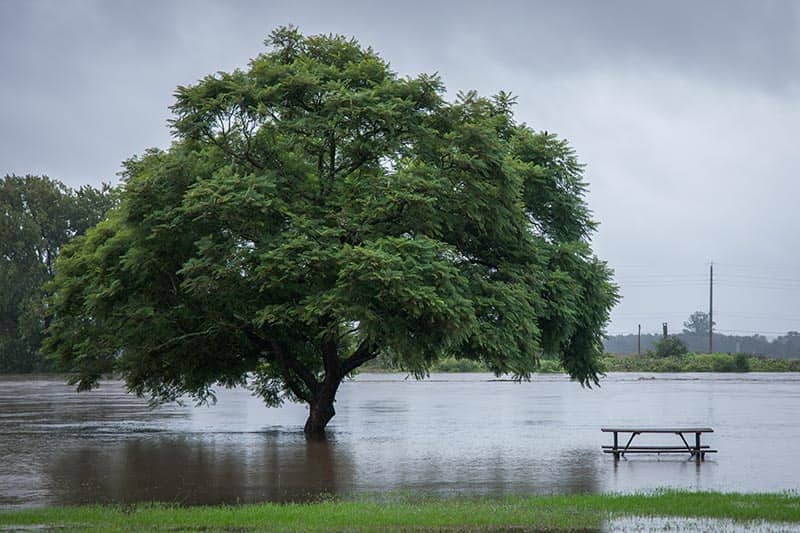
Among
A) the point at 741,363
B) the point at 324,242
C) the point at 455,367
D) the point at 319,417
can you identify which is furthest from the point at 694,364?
the point at 324,242

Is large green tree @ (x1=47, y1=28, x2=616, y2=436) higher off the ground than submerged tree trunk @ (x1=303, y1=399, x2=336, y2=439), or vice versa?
large green tree @ (x1=47, y1=28, x2=616, y2=436)

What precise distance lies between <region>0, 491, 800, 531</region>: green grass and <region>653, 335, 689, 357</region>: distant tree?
98930mm

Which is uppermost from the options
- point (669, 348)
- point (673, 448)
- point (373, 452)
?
point (669, 348)

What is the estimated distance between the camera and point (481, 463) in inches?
987

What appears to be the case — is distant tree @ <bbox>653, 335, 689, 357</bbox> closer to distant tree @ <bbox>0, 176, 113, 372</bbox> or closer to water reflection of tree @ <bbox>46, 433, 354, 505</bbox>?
distant tree @ <bbox>0, 176, 113, 372</bbox>

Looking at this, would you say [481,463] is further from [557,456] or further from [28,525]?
[28,525]

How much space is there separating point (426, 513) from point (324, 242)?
1197 centimetres

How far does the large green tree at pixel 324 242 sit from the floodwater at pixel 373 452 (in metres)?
2.60

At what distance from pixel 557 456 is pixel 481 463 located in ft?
8.93

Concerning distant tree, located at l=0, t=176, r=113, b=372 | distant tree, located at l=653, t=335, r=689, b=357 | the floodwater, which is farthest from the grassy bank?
the floodwater

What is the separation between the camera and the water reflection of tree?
65.4 feet

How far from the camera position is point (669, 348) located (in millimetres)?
114750

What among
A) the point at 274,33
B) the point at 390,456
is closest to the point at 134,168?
the point at 274,33

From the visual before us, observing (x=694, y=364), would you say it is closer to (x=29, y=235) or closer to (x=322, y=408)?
(x=29, y=235)
